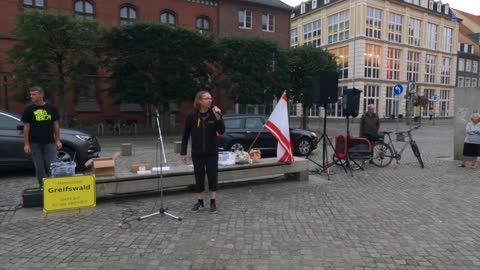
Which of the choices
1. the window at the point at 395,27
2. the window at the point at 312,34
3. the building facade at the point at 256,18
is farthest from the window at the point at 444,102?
the building facade at the point at 256,18

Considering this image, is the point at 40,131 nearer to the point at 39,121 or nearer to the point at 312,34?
the point at 39,121

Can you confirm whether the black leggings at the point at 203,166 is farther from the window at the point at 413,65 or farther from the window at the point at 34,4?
the window at the point at 413,65

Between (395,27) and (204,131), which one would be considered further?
(395,27)

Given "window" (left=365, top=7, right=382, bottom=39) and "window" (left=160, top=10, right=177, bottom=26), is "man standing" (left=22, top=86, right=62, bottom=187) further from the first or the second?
"window" (left=365, top=7, right=382, bottom=39)

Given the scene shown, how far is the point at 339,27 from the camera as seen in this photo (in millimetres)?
46625

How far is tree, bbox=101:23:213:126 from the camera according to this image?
20500 mm

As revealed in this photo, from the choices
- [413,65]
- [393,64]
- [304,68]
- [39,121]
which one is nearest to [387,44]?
[393,64]

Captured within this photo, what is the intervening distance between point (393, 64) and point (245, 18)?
25432 mm

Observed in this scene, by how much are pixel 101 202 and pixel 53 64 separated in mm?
16955

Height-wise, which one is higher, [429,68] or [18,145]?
[429,68]

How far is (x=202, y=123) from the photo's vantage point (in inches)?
208

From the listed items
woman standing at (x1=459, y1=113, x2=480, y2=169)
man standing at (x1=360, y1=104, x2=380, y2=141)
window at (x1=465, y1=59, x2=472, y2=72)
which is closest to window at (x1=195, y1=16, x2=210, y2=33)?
man standing at (x1=360, y1=104, x2=380, y2=141)

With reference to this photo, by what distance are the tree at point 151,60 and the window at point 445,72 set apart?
46.6 m

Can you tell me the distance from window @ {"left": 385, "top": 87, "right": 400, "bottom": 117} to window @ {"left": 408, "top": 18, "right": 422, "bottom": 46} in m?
8.35
